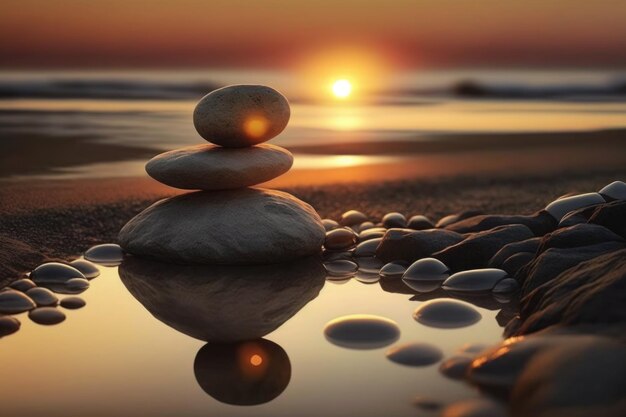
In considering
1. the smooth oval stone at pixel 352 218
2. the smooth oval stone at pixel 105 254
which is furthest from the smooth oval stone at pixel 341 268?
the smooth oval stone at pixel 105 254

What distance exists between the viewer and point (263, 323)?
361 centimetres

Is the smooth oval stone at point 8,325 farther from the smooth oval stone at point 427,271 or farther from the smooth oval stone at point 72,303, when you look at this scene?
the smooth oval stone at point 427,271

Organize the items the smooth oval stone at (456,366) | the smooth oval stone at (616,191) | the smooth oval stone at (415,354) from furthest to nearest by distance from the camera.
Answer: the smooth oval stone at (616,191) → the smooth oval stone at (415,354) → the smooth oval stone at (456,366)

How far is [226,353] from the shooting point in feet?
10.3

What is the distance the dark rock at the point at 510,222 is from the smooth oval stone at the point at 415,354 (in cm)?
241

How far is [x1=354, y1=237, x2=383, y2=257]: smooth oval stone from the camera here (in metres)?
5.22

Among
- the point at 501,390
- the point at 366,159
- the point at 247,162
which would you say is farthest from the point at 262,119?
the point at 366,159

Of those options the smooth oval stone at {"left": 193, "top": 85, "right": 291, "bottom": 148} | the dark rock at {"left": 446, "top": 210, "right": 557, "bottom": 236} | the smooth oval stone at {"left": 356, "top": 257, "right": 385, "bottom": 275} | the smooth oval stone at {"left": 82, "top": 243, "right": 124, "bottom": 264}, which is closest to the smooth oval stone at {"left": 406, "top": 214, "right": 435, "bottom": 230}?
the dark rock at {"left": 446, "top": 210, "right": 557, "bottom": 236}

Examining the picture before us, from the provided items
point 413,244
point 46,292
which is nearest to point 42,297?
point 46,292

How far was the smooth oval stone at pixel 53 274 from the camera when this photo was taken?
4352 mm

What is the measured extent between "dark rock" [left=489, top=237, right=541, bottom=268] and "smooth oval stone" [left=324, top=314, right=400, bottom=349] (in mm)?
1426

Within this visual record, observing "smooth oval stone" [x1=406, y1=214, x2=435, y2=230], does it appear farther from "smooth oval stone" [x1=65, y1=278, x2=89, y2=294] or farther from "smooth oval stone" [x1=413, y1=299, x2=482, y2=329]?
"smooth oval stone" [x1=65, y1=278, x2=89, y2=294]

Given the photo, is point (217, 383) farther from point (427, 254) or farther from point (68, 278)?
point (427, 254)

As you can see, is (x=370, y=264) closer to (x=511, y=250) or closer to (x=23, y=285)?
(x=511, y=250)
